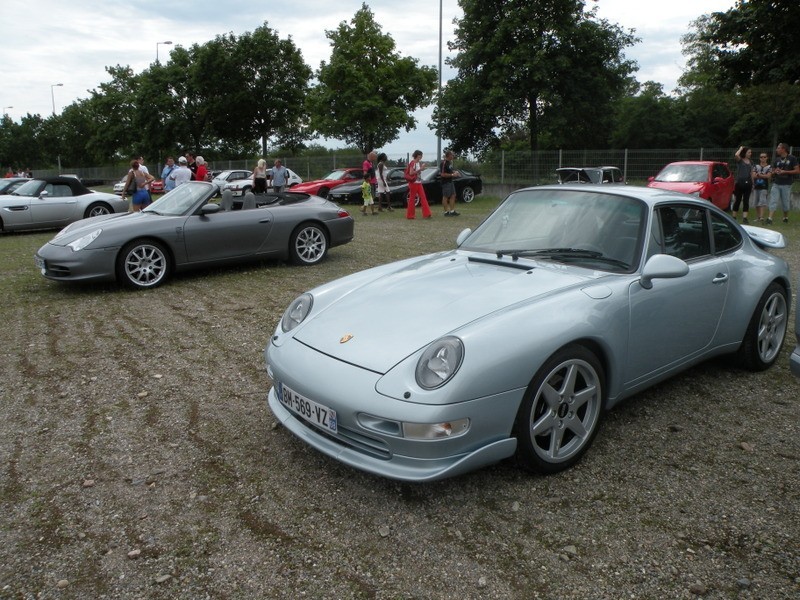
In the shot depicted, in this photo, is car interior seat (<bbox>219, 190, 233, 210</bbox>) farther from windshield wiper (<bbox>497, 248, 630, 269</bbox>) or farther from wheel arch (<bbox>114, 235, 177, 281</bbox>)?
windshield wiper (<bbox>497, 248, 630, 269</bbox>)

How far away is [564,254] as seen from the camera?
151 inches

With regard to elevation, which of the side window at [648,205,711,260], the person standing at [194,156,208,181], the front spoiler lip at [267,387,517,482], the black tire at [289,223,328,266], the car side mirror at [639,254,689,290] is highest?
the person standing at [194,156,208,181]

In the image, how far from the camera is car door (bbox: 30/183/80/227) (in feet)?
47.5

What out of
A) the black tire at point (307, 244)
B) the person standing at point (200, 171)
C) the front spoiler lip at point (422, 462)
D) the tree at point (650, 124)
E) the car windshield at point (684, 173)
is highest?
the tree at point (650, 124)

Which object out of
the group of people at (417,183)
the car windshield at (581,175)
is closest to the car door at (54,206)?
the group of people at (417,183)

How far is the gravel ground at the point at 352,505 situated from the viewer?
2.46 m

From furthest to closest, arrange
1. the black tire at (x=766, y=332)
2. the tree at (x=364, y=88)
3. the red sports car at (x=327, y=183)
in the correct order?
the tree at (x=364, y=88) → the red sports car at (x=327, y=183) → the black tire at (x=766, y=332)

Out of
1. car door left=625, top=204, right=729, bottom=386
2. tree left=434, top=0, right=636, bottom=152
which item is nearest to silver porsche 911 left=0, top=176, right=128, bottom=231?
car door left=625, top=204, right=729, bottom=386

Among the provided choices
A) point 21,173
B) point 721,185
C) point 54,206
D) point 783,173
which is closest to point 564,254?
point 783,173

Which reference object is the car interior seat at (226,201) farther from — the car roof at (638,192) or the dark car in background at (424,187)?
the dark car in background at (424,187)

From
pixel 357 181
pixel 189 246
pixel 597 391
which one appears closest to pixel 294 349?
pixel 597 391

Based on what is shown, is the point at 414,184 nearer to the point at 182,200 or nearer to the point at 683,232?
the point at 182,200

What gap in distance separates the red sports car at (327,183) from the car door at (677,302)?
62.6 feet

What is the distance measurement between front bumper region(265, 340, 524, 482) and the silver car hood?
14 centimetres
